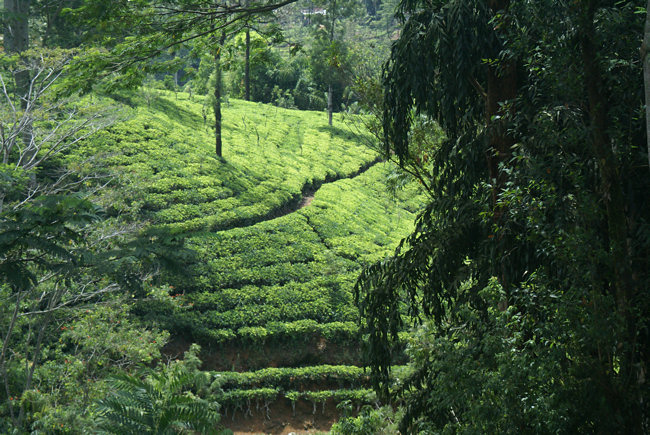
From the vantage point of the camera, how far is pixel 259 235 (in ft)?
68.8

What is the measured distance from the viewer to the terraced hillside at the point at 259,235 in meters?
15.8

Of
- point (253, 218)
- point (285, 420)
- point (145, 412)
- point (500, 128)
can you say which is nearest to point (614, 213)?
point (500, 128)

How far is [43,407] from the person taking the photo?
9.65m

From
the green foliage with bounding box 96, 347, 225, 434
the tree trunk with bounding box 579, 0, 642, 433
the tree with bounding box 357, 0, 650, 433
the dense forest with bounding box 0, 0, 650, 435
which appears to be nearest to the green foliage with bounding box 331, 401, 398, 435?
the dense forest with bounding box 0, 0, 650, 435

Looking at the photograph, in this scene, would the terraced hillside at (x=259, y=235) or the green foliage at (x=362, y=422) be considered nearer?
the green foliage at (x=362, y=422)

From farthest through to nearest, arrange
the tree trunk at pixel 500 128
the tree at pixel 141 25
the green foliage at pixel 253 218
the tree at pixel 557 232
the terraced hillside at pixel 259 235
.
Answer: the green foliage at pixel 253 218, the terraced hillside at pixel 259 235, the tree at pixel 141 25, the tree trunk at pixel 500 128, the tree at pixel 557 232

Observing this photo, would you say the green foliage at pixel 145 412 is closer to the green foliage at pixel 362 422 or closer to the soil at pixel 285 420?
the green foliage at pixel 362 422

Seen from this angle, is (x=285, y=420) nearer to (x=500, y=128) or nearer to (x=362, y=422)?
(x=362, y=422)

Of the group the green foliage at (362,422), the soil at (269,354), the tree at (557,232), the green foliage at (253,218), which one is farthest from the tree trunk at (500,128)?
the soil at (269,354)

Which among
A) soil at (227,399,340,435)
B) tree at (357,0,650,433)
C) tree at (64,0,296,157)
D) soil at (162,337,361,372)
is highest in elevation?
tree at (64,0,296,157)

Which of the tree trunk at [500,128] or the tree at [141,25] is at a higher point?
the tree at [141,25]

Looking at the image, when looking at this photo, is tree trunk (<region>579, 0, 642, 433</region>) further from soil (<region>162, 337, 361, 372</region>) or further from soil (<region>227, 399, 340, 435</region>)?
soil (<region>162, 337, 361, 372</region>)

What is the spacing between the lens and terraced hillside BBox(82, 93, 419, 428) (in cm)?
1580

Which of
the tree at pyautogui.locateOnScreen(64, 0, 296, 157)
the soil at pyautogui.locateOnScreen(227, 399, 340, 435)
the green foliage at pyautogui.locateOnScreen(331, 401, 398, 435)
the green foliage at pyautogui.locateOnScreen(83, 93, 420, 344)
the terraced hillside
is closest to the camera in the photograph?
the tree at pyautogui.locateOnScreen(64, 0, 296, 157)
